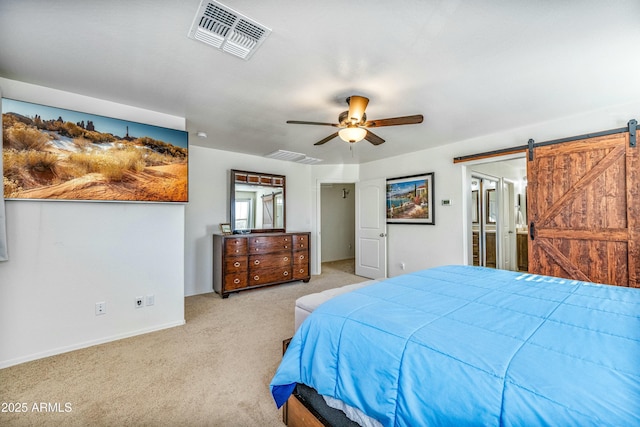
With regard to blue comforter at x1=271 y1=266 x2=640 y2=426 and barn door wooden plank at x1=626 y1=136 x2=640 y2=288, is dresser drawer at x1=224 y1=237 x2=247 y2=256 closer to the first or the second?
blue comforter at x1=271 y1=266 x2=640 y2=426

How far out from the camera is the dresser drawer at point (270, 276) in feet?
14.2

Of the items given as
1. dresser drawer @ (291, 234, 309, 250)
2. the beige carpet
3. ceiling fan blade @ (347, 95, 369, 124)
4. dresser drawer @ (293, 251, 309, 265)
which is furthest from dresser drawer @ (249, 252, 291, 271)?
ceiling fan blade @ (347, 95, 369, 124)

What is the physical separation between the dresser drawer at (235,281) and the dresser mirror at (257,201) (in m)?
0.80

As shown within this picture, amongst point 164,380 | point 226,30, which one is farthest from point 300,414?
point 226,30

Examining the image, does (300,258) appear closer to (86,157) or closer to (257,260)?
(257,260)

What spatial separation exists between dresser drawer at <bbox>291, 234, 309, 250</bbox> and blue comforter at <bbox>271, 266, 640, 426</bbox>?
3.22 m

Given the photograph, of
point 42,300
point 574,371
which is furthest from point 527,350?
point 42,300

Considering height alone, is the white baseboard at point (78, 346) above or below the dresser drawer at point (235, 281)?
below

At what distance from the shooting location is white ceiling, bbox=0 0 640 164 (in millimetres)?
1560

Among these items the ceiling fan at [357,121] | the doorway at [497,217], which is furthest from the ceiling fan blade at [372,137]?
the doorway at [497,217]

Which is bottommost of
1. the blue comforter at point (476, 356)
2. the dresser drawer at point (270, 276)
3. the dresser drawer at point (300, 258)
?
Answer: the dresser drawer at point (270, 276)

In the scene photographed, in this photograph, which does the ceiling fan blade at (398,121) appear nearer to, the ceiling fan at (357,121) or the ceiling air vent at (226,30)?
the ceiling fan at (357,121)

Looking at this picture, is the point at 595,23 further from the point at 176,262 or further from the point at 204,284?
the point at 204,284

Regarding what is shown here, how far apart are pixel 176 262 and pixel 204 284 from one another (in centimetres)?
144
